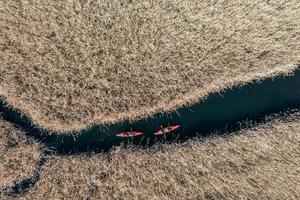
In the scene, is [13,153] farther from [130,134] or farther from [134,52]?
[134,52]

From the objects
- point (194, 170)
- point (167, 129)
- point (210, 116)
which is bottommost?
point (194, 170)

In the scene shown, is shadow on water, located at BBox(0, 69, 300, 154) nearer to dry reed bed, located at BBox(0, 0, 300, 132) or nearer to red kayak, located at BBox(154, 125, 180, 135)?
red kayak, located at BBox(154, 125, 180, 135)

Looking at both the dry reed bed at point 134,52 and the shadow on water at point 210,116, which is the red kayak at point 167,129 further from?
the dry reed bed at point 134,52

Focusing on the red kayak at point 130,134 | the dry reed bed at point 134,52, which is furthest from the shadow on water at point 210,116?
the dry reed bed at point 134,52

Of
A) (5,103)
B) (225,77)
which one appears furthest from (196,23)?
(5,103)

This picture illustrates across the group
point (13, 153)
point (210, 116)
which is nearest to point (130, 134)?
point (210, 116)
